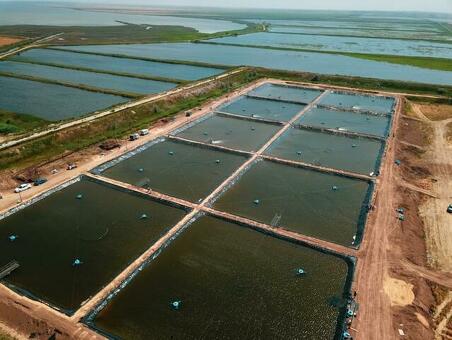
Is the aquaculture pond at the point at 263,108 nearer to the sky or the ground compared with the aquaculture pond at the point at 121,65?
nearer to the ground

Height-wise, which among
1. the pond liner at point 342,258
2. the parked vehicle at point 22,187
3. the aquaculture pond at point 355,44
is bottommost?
the pond liner at point 342,258

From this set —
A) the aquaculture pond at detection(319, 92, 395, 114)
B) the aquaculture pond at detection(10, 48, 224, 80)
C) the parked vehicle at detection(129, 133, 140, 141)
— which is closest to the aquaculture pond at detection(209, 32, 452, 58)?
the aquaculture pond at detection(10, 48, 224, 80)

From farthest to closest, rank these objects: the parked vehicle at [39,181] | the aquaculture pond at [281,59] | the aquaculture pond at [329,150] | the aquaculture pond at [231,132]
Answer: the aquaculture pond at [281,59], the aquaculture pond at [231,132], the aquaculture pond at [329,150], the parked vehicle at [39,181]

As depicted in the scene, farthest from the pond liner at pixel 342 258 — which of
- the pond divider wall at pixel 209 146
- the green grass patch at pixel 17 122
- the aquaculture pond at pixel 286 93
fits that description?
the aquaculture pond at pixel 286 93

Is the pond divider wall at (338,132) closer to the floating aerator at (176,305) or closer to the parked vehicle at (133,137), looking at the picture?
the parked vehicle at (133,137)

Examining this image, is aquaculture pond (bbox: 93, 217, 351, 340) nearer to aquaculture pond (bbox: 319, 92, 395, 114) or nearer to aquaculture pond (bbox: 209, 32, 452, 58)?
aquaculture pond (bbox: 319, 92, 395, 114)

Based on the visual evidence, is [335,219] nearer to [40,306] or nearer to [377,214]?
[377,214]

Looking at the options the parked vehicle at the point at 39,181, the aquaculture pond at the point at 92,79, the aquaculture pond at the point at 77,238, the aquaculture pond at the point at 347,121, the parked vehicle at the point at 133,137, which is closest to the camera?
the aquaculture pond at the point at 77,238

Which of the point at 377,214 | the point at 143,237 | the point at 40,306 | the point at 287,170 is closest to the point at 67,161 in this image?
the point at 143,237

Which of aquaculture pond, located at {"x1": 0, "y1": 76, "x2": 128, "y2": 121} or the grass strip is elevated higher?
the grass strip
